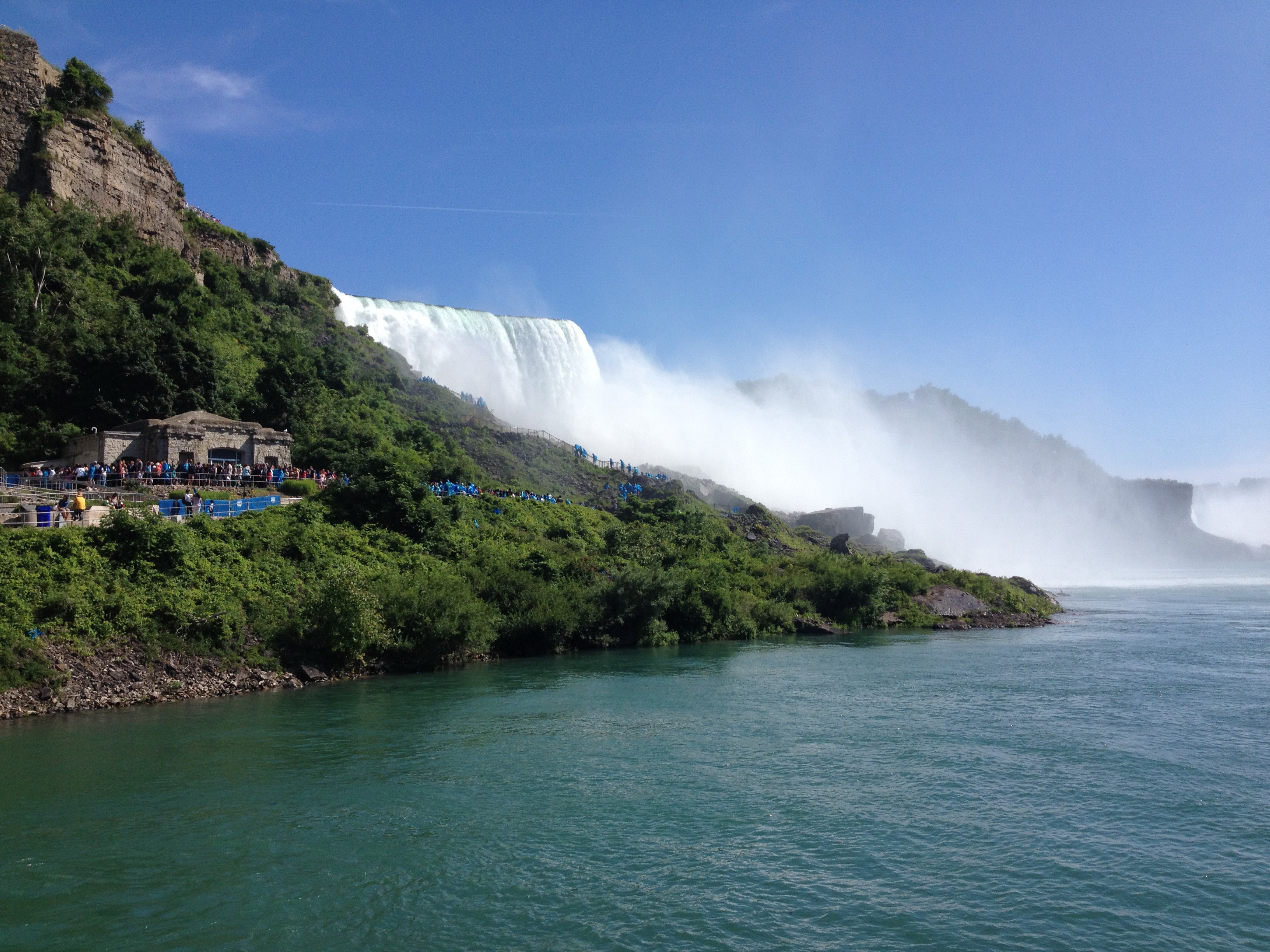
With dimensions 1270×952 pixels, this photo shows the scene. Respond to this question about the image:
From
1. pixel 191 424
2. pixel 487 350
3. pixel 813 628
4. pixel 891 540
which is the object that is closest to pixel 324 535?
pixel 191 424

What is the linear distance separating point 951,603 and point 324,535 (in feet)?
111

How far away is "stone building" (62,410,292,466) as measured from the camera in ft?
120

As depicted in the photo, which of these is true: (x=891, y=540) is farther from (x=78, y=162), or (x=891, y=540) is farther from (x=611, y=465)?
(x=78, y=162)

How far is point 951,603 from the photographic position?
154 ft

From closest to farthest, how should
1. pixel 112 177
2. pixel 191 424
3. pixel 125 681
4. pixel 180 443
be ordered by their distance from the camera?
1. pixel 125 681
2. pixel 180 443
3. pixel 191 424
4. pixel 112 177

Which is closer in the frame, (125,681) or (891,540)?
(125,681)

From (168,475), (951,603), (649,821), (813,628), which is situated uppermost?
(168,475)

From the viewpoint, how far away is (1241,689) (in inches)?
948

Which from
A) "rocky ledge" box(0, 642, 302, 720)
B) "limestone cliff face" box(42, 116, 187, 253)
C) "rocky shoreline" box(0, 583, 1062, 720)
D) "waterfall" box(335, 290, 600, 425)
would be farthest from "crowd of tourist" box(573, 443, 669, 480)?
"rocky ledge" box(0, 642, 302, 720)

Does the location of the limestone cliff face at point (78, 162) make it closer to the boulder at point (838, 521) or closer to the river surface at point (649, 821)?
the river surface at point (649, 821)

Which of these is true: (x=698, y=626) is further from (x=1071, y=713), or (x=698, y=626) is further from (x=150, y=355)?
(x=150, y=355)

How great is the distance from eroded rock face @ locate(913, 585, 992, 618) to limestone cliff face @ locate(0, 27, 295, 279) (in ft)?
183

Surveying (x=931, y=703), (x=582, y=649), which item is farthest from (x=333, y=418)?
(x=931, y=703)

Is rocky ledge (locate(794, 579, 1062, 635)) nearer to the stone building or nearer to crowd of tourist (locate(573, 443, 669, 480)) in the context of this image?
crowd of tourist (locate(573, 443, 669, 480))
